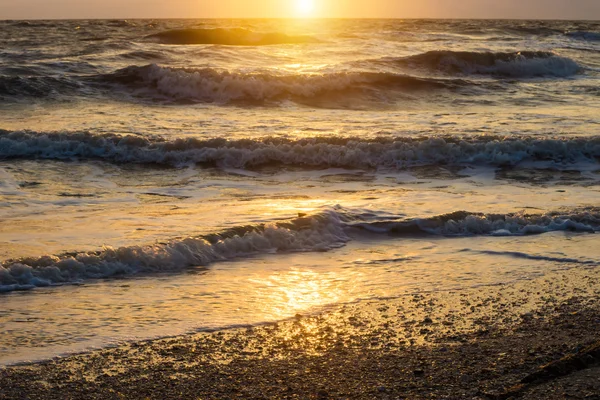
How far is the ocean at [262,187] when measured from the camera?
557cm

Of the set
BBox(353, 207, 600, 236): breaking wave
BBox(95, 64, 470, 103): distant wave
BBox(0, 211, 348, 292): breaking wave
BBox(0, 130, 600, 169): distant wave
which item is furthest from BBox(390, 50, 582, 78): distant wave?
BBox(0, 211, 348, 292): breaking wave

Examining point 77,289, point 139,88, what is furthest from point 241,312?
point 139,88

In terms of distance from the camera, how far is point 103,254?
6156 mm

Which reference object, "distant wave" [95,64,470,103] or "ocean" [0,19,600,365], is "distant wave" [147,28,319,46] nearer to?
"ocean" [0,19,600,365]

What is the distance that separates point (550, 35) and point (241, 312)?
39.4m

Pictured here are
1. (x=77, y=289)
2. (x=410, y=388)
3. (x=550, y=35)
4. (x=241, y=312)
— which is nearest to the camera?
(x=410, y=388)

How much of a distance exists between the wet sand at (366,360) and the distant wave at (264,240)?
5.31 ft

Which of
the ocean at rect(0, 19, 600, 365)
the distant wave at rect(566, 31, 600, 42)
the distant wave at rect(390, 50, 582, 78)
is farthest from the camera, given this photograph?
the distant wave at rect(566, 31, 600, 42)

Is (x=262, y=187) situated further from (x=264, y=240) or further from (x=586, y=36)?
(x=586, y=36)

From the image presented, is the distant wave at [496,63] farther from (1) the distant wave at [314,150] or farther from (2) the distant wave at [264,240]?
(2) the distant wave at [264,240]

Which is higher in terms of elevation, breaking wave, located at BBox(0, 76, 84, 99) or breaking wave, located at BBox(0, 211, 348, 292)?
breaking wave, located at BBox(0, 76, 84, 99)

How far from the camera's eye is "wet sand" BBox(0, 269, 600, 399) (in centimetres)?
388

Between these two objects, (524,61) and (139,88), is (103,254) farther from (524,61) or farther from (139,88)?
(524,61)

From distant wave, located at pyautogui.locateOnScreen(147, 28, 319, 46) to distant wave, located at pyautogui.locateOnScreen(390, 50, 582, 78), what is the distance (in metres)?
8.36
